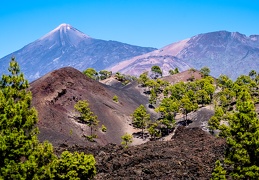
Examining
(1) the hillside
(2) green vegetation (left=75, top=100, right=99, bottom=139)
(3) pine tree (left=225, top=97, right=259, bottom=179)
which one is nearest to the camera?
(3) pine tree (left=225, top=97, right=259, bottom=179)

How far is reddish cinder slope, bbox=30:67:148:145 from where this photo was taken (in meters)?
A: 100

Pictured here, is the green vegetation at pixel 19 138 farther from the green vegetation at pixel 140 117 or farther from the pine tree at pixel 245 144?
the green vegetation at pixel 140 117

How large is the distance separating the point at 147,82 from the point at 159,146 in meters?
108

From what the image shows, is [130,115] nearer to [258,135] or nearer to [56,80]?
[56,80]

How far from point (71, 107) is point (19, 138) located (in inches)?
3644

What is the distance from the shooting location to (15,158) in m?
28.7

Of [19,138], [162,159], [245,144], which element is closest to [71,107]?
[162,159]

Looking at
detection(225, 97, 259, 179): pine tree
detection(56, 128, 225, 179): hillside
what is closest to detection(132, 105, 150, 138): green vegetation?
detection(56, 128, 225, 179): hillside

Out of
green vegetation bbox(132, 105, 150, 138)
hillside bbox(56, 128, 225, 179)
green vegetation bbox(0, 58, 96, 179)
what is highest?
green vegetation bbox(0, 58, 96, 179)

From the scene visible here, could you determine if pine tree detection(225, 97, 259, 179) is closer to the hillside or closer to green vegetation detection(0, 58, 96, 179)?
the hillside

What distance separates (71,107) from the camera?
120m

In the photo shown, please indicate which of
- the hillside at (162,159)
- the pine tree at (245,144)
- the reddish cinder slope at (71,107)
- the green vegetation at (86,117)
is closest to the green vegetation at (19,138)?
the pine tree at (245,144)

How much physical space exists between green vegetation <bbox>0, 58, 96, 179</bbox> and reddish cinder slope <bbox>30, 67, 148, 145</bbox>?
56.4m

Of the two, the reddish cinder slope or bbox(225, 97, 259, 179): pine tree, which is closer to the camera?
bbox(225, 97, 259, 179): pine tree
